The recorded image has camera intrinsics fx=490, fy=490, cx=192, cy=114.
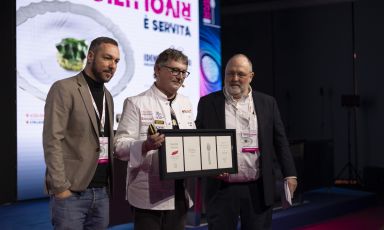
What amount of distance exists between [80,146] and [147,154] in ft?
0.94

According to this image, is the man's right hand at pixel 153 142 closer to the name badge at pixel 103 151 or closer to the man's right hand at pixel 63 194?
the name badge at pixel 103 151

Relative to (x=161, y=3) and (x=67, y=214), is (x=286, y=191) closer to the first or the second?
(x=67, y=214)

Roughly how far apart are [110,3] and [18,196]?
2339mm

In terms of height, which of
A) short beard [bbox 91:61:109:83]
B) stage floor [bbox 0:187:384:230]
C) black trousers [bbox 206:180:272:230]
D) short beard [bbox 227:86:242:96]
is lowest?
stage floor [bbox 0:187:384:230]

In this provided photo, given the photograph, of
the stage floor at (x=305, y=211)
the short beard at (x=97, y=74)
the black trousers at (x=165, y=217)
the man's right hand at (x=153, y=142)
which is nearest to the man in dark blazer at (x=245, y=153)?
the black trousers at (x=165, y=217)

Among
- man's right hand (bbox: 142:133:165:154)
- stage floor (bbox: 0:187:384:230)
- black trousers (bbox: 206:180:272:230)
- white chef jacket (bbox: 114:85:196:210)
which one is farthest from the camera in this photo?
stage floor (bbox: 0:187:384:230)

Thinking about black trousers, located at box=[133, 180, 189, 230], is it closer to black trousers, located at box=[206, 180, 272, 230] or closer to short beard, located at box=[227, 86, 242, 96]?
black trousers, located at box=[206, 180, 272, 230]

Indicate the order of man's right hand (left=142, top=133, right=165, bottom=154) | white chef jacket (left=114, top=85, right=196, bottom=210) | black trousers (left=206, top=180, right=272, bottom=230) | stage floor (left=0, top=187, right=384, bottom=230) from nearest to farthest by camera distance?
man's right hand (left=142, top=133, right=165, bottom=154)
white chef jacket (left=114, top=85, right=196, bottom=210)
black trousers (left=206, top=180, right=272, bottom=230)
stage floor (left=0, top=187, right=384, bottom=230)

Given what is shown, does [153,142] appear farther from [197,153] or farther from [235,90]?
[235,90]

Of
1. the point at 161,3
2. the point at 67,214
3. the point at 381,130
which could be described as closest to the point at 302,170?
the point at 161,3

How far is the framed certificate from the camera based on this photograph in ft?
6.96

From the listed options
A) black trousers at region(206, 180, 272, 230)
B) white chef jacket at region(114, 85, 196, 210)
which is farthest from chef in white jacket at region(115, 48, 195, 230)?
black trousers at region(206, 180, 272, 230)

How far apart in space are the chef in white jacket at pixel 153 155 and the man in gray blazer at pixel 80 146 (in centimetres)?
11

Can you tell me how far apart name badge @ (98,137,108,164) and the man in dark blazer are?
620 millimetres
